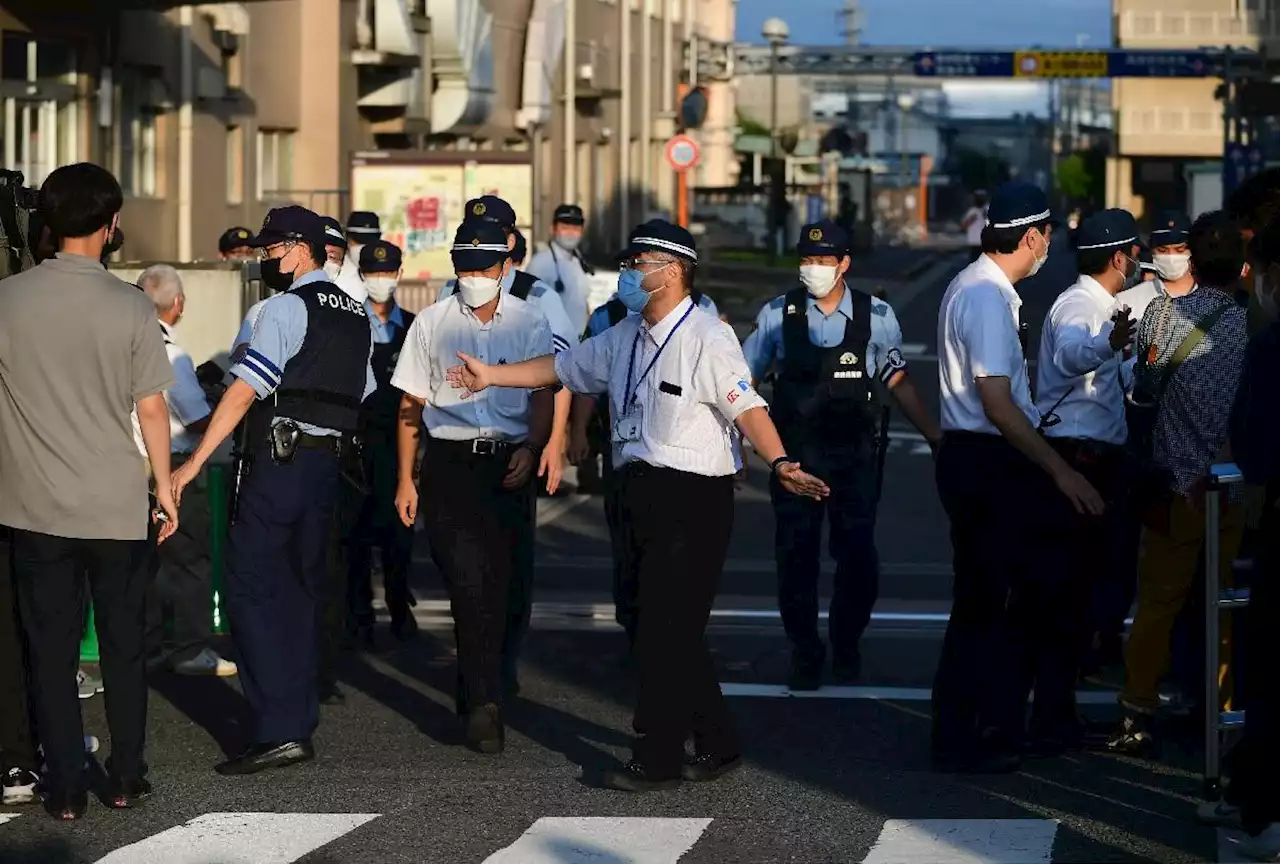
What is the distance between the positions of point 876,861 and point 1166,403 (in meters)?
2.15

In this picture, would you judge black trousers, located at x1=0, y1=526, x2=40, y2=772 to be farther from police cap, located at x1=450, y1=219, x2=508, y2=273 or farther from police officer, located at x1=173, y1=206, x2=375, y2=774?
police cap, located at x1=450, y1=219, x2=508, y2=273

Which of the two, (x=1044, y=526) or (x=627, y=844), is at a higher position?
(x=1044, y=526)

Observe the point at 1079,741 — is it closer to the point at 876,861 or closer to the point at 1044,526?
the point at 1044,526

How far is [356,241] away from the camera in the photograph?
13.4 metres

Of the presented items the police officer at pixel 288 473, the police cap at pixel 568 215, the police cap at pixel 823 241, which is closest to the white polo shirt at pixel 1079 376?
the police cap at pixel 823 241

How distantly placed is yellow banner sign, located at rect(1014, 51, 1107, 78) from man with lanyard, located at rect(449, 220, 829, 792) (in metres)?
65.7

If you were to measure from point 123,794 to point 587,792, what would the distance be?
4.93ft

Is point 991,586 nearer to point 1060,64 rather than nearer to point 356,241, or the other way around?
point 356,241

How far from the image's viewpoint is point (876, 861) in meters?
6.95

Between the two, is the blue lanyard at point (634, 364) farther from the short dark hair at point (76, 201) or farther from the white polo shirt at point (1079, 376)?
the short dark hair at point (76, 201)

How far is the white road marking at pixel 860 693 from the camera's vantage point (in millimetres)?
9789

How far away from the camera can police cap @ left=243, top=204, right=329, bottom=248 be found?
339 inches

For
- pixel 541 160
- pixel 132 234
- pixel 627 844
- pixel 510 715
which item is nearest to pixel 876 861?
pixel 627 844

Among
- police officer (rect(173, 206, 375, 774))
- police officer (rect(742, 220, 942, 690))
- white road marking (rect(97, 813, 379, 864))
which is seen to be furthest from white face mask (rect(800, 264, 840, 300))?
white road marking (rect(97, 813, 379, 864))
